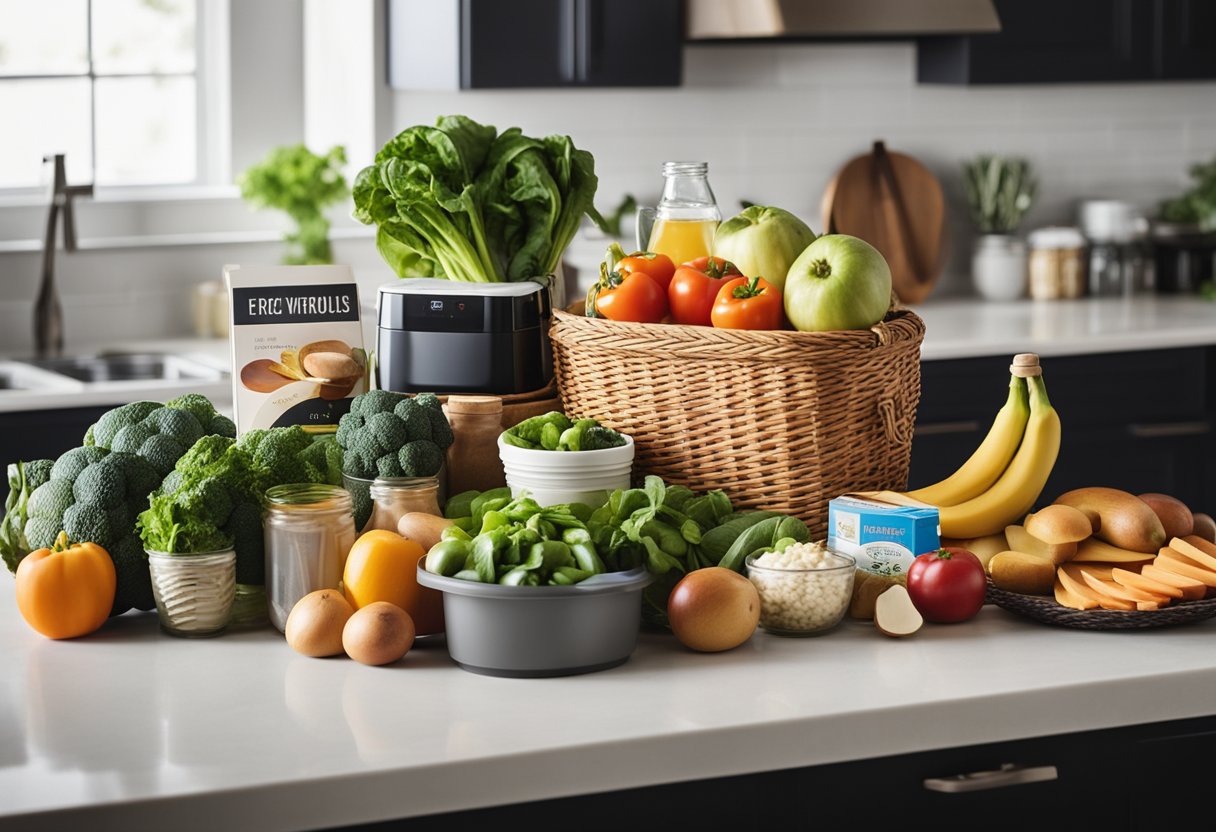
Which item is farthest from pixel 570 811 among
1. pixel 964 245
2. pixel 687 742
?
pixel 964 245

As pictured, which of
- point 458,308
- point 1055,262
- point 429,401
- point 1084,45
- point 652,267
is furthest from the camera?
point 1055,262

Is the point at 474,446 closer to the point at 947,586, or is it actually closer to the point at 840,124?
the point at 947,586

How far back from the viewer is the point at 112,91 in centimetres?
423

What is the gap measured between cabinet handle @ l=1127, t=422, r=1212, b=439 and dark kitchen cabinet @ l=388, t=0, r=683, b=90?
1550 millimetres

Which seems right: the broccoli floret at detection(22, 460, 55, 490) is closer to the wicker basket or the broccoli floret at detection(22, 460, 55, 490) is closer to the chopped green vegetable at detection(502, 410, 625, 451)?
the chopped green vegetable at detection(502, 410, 625, 451)

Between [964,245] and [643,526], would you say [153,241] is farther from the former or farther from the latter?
[643,526]

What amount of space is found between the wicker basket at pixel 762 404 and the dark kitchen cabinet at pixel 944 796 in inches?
17.5

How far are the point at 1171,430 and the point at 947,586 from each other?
274 cm

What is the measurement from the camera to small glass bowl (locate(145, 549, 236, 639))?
Result: 169 centimetres

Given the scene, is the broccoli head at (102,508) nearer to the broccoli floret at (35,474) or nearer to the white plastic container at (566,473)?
the broccoli floret at (35,474)

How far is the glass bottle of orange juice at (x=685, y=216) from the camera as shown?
2.14 m

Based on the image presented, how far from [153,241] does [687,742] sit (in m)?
3.18

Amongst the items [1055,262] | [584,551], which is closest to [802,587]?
[584,551]

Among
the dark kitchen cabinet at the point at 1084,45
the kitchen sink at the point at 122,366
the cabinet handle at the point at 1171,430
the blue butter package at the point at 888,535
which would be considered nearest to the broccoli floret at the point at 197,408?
the blue butter package at the point at 888,535
